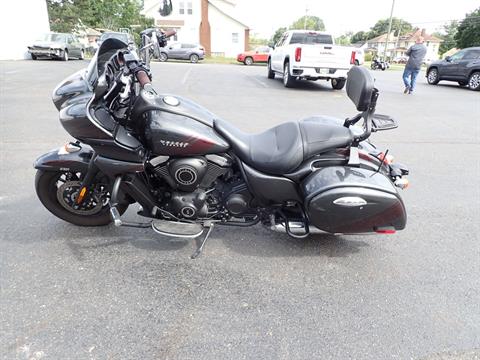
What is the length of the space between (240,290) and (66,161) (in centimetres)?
174

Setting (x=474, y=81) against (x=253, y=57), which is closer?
(x=474, y=81)

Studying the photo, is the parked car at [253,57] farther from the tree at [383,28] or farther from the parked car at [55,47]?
the tree at [383,28]

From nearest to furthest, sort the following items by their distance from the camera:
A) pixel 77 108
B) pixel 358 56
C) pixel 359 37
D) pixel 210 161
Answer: pixel 77 108
pixel 210 161
pixel 358 56
pixel 359 37

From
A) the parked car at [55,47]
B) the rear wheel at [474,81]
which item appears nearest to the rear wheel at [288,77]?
the rear wheel at [474,81]

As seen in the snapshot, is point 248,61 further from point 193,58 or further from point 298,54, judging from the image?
point 298,54

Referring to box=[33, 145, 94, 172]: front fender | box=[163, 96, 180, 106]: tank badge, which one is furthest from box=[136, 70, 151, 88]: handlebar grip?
box=[33, 145, 94, 172]: front fender

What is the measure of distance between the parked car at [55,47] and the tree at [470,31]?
1788 inches

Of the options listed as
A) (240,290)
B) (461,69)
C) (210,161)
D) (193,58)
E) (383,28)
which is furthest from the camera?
(383,28)

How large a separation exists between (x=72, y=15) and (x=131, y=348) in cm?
4543

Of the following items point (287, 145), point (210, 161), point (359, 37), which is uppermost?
point (359, 37)

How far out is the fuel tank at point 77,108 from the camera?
95.2 inches

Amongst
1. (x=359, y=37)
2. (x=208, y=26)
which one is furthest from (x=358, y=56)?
(x=359, y=37)

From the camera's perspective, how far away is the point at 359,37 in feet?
331

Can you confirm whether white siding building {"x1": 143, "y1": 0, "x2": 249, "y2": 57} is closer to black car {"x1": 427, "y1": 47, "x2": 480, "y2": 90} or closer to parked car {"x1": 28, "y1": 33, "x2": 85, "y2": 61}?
parked car {"x1": 28, "y1": 33, "x2": 85, "y2": 61}
